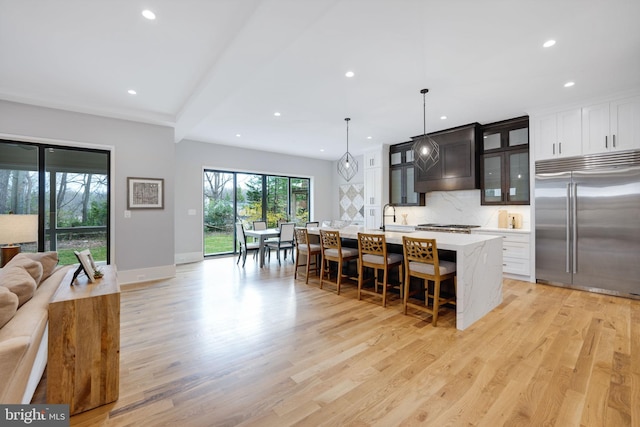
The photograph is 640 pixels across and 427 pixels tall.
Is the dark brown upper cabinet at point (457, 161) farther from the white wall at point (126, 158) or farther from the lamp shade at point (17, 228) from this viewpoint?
the lamp shade at point (17, 228)

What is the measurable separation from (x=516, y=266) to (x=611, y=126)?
2.40 meters

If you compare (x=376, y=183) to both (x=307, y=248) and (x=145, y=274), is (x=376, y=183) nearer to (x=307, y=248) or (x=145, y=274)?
(x=307, y=248)

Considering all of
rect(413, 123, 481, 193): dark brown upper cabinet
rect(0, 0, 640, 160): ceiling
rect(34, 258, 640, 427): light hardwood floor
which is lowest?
rect(34, 258, 640, 427): light hardwood floor

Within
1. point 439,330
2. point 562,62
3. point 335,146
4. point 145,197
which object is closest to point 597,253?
point 562,62

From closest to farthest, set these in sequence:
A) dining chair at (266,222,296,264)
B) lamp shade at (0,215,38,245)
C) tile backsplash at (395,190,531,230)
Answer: lamp shade at (0,215,38,245)
tile backsplash at (395,190,531,230)
dining chair at (266,222,296,264)

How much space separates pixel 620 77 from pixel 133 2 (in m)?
5.23

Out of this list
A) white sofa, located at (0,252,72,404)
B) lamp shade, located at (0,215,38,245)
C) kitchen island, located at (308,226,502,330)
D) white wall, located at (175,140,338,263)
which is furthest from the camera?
white wall, located at (175,140,338,263)

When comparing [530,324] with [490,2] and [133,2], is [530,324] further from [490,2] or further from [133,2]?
[133,2]

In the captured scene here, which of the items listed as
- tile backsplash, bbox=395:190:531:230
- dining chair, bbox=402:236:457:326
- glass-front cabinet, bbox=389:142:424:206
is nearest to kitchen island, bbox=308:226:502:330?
dining chair, bbox=402:236:457:326

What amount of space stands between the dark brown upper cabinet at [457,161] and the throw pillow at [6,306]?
19.3ft

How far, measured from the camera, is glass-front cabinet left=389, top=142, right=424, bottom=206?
6.46 meters

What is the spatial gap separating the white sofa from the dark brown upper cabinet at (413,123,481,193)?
5.83 meters

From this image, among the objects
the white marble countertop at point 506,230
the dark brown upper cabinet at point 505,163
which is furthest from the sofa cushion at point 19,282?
the dark brown upper cabinet at point 505,163

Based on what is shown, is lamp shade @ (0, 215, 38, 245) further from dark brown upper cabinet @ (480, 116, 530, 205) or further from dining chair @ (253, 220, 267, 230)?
dark brown upper cabinet @ (480, 116, 530, 205)
